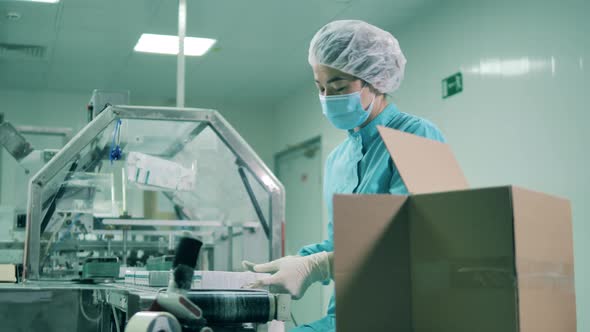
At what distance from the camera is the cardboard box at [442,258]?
0.88 metres

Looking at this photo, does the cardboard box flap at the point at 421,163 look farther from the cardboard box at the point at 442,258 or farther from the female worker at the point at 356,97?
the female worker at the point at 356,97

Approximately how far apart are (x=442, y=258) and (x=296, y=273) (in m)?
0.40

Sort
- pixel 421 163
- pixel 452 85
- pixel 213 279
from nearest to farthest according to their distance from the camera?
pixel 421 163, pixel 213 279, pixel 452 85

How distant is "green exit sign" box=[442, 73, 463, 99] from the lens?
11.9 ft

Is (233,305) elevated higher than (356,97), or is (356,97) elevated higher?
(356,97)

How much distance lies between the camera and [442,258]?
939 millimetres

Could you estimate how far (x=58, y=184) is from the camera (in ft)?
7.34

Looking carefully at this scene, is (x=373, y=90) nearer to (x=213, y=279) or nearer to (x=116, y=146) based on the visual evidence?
(x=213, y=279)

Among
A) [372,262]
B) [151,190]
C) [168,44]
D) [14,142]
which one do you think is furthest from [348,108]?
[168,44]

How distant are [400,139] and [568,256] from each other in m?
0.40

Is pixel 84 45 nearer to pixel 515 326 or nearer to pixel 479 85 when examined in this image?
pixel 479 85

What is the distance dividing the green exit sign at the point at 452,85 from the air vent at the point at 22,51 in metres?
2.95

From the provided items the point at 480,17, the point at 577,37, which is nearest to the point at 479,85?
the point at 480,17

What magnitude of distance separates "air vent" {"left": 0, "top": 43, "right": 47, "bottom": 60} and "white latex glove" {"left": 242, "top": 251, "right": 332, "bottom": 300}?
13.1 ft
